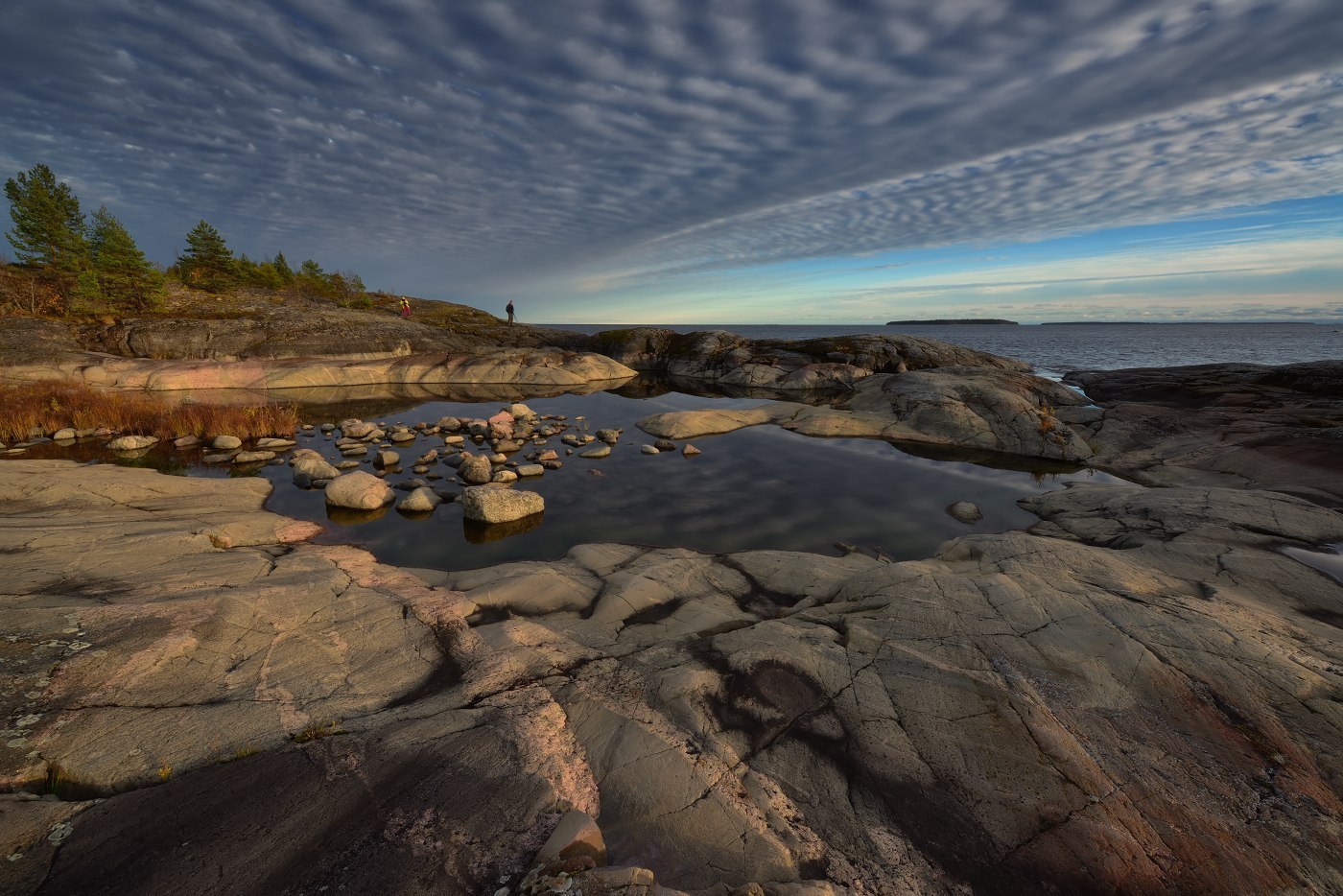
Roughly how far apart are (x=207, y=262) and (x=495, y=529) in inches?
2927

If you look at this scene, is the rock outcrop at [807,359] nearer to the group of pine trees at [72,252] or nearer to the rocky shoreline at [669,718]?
the rocky shoreline at [669,718]

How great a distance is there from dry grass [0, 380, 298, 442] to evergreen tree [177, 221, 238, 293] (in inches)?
1781

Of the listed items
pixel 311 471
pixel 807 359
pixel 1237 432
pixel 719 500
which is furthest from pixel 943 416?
pixel 311 471

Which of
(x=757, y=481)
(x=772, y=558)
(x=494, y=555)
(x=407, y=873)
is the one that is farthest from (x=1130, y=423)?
(x=407, y=873)

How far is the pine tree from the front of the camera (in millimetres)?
45250

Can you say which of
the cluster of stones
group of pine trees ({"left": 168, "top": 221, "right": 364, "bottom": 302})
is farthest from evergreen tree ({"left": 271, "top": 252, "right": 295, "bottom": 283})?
the cluster of stones

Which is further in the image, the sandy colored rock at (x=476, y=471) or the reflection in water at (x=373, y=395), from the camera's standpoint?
the reflection in water at (x=373, y=395)

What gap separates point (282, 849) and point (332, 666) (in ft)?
10.1

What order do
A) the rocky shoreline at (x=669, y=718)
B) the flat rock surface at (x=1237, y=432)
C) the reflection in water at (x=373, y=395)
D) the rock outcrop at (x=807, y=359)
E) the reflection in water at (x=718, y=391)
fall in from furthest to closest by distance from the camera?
the rock outcrop at (x=807, y=359)
the reflection in water at (x=718, y=391)
the reflection in water at (x=373, y=395)
the flat rock surface at (x=1237, y=432)
the rocky shoreline at (x=669, y=718)

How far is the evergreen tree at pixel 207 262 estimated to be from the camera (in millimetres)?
59344

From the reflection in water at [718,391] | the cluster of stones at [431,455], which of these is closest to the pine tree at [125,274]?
the cluster of stones at [431,455]

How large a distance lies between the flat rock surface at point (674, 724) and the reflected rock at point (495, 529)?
3569mm

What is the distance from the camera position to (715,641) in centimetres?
751

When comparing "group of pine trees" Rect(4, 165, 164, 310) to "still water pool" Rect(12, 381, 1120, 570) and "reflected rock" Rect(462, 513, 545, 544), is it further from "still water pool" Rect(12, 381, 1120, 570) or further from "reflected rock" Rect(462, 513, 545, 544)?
"reflected rock" Rect(462, 513, 545, 544)
